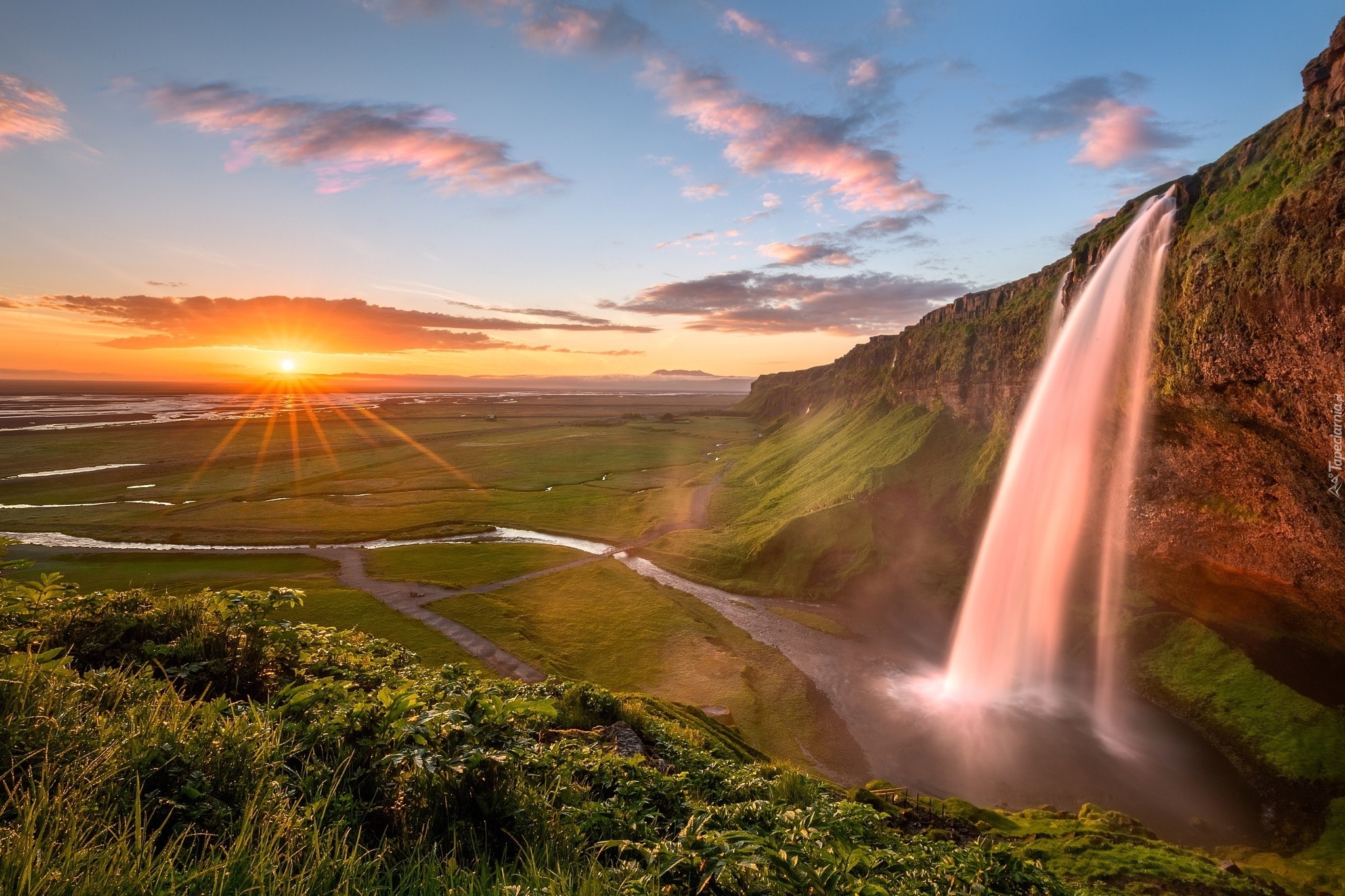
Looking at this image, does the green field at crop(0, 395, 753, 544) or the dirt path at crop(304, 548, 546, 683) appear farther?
the green field at crop(0, 395, 753, 544)

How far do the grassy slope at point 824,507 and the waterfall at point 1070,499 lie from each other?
868 cm

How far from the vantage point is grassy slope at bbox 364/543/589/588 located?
4503cm

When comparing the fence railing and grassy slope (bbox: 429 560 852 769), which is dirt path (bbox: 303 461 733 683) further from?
the fence railing

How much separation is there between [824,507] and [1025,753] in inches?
1035

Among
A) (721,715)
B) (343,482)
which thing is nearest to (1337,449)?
(721,715)

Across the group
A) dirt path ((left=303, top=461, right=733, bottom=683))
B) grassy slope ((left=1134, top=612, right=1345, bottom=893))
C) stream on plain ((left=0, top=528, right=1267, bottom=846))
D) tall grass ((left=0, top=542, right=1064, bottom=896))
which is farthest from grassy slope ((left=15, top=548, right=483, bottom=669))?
grassy slope ((left=1134, top=612, right=1345, bottom=893))

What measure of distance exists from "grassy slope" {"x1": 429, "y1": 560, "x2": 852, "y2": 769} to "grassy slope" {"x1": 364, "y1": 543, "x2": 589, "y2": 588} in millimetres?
4046

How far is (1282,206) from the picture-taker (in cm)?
1952

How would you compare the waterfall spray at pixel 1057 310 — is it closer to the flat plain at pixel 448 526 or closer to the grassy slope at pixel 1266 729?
the grassy slope at pixel 1266 729

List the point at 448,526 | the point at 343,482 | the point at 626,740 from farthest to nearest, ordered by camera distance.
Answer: the point at 343,482 → the point at 448,526 → the point at 626,740

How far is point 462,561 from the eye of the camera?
4922 centimetres

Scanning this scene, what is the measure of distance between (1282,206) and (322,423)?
19409cm

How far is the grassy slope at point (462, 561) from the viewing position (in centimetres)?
4503

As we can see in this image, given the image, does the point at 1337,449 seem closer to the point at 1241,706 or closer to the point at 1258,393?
the point at 1258,393
